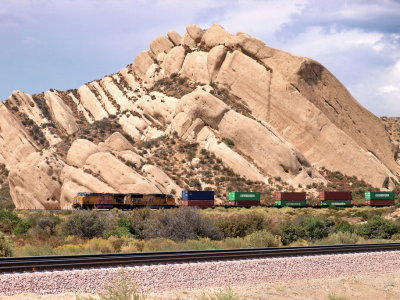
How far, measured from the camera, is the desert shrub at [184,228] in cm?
3478

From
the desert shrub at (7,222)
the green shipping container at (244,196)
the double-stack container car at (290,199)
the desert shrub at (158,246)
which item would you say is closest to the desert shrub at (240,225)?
the desert shrub at (158,246)

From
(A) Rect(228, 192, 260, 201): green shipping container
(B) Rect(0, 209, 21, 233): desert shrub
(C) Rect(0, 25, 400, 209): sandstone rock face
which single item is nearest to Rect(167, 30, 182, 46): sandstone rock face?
(C) Rect(0, 25, 400, 209): sandstone rock face

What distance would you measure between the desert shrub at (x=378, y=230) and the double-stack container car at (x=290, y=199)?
2690 centimetres

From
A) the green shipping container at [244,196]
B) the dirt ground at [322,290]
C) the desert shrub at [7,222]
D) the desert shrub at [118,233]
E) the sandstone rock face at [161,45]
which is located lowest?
the dirt ground at [322,290]

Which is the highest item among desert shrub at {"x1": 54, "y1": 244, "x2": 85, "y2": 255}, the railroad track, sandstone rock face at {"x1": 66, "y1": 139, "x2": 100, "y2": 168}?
sandstone rock face at {"x1": 66, "y1": 139, "x2": 100, "y2": 168}

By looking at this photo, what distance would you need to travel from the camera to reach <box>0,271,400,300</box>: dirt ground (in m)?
20.1

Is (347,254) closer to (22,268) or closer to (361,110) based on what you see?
(22,268)

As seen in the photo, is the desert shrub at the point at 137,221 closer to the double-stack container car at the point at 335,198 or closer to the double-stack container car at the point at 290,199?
the double-stack container car at the point at 290,199

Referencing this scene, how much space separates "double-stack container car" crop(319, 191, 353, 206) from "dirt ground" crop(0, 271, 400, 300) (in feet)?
156

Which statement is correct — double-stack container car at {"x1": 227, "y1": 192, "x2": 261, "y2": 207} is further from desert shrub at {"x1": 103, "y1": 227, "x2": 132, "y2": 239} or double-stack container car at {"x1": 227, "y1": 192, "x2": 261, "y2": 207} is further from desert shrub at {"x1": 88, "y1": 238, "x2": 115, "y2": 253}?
desert shrub at {"x1": 88, "y1": 238, "x2": 115, "y2": 253}

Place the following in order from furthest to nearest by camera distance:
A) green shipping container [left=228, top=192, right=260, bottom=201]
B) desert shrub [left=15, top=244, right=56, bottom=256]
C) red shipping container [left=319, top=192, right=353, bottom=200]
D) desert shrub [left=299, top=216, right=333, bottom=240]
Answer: red shipping container [left=319, top=192, right=353, bottom=200]
green shipping container [left=228, top=192, right=260, bottom=201]
desert shrub [left=299, top=216, right=333, bottom=240]
desert shrub [left=15, top=244, right=56, bottom=256]

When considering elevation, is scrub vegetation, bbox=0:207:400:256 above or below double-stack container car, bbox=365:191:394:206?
below

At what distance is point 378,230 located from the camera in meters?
42.9

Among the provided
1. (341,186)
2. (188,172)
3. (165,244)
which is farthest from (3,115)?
(165,244)
